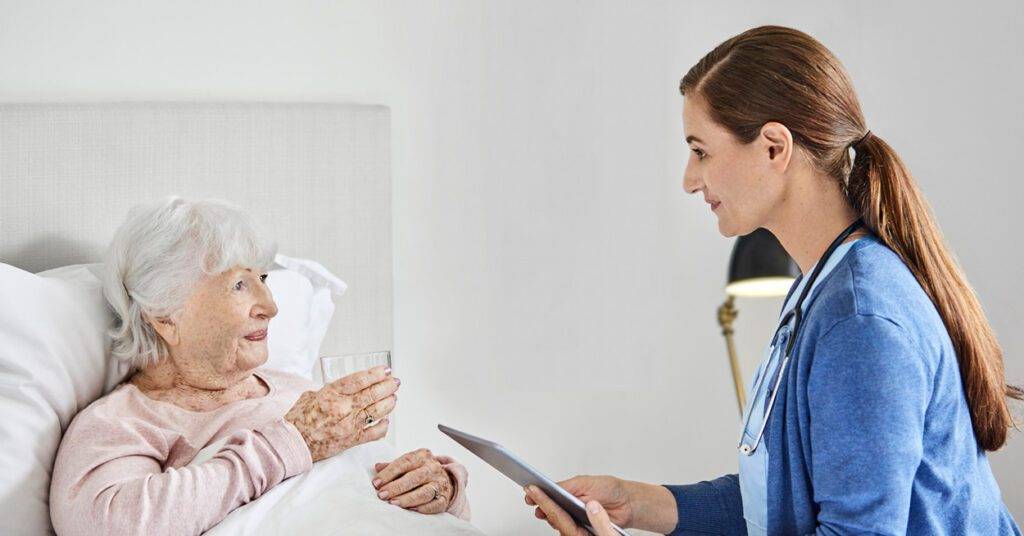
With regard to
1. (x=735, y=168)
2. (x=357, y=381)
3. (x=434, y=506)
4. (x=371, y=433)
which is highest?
(x=735, y=168)

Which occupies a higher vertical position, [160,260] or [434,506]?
[160,260]

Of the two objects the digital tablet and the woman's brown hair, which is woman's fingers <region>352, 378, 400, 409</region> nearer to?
the digital tablet

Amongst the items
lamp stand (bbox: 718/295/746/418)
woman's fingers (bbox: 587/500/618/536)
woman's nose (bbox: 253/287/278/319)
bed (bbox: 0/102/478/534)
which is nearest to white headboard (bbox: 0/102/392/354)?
bed (bbox: 0/102/478/534)

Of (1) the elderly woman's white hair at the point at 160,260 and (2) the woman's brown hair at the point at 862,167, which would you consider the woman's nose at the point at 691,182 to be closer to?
A: (2) the woman's brown hair at the point at 862,167

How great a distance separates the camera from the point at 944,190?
2.67m

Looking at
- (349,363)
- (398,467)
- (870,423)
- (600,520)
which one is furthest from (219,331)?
(870,423)

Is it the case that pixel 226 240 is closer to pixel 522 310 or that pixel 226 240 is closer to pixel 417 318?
pixel 417 318

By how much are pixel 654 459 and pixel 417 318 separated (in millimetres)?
767

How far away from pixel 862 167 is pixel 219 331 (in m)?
1.11

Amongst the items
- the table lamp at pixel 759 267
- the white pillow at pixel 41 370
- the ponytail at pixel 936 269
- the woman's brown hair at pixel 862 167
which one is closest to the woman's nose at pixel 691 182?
the woman's brown hair at pixel 862 167

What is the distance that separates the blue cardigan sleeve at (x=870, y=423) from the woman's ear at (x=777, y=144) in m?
0.27

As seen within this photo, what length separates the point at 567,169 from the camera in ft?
8.23

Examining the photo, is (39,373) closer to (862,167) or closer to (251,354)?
(251,354)

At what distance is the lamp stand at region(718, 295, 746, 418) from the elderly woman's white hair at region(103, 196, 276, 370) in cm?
138
